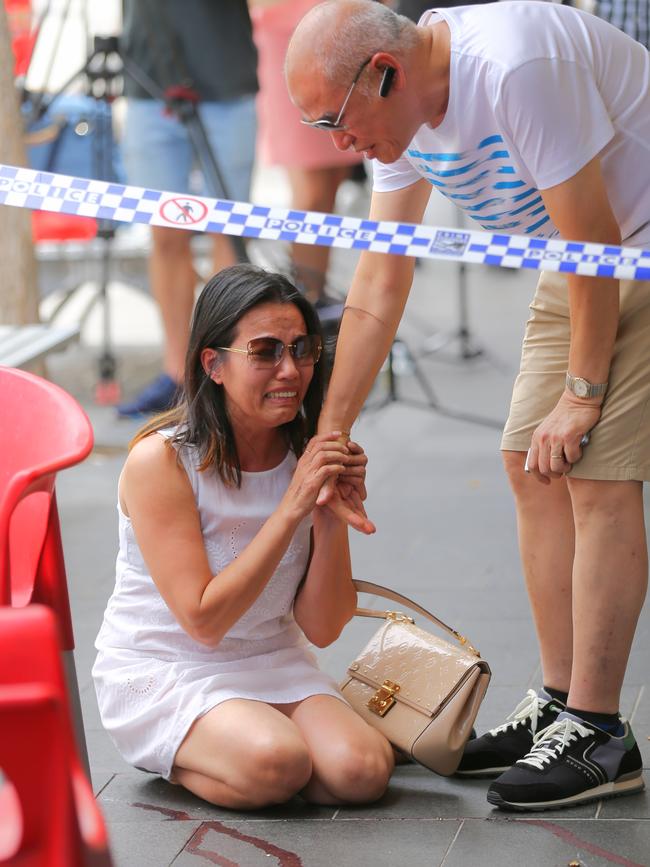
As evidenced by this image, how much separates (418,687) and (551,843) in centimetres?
50

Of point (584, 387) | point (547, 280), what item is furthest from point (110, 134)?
point (584, 387)

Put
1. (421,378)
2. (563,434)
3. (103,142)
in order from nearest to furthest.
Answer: (563,434), (421,378), (103,142)

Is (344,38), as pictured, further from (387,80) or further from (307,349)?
(307,349)

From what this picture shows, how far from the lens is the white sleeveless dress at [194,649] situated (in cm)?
295

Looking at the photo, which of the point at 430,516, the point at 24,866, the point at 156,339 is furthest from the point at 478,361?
the point at 24,866

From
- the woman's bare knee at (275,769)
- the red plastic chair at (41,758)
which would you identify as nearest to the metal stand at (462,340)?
the woman's bare knee at (275,769)

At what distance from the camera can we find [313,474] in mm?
2799

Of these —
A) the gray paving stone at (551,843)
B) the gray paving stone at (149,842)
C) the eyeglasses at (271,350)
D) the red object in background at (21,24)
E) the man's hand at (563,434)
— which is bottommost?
the gray paving stone at (149,842)

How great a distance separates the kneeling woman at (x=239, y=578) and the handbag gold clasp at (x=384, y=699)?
7 cm

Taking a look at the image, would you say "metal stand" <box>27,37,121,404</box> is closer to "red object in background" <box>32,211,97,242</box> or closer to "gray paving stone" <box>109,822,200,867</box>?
"red object in background" <box>32,211,97,242</box>

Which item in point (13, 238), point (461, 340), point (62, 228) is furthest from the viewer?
point (62, 228)

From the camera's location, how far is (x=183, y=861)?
264 centimetres

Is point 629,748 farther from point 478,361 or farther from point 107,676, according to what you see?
point 478,361

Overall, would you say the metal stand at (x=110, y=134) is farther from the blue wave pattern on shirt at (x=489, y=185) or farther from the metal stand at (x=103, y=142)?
the blue wave pattern on shirt at (x=489, y=185)
